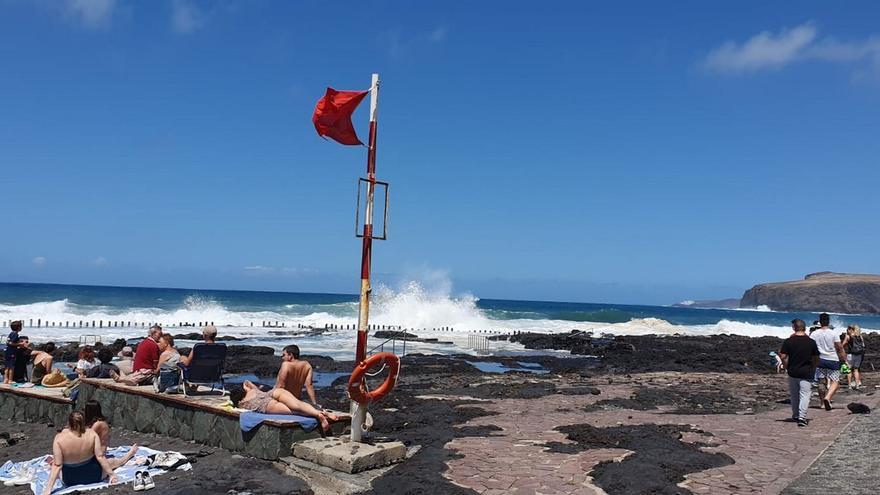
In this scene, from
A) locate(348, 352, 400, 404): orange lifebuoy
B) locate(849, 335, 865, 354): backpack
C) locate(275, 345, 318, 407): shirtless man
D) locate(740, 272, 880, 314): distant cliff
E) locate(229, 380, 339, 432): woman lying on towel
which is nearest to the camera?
locate(348, 352, 400, 404): orange lifebuoy

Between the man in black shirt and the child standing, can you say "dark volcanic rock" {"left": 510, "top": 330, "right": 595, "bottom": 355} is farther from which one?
the child standing

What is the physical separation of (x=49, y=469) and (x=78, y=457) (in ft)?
3.42

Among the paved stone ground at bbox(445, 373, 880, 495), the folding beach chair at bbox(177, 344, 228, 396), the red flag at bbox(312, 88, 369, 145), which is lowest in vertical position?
the paved stone ground at bbox(445, 373, 880, 495)

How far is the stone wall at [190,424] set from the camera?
8344mm

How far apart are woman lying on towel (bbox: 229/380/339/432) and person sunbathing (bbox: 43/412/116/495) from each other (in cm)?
183

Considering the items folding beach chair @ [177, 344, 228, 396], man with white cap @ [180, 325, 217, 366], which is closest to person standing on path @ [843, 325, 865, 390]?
folding beach chair @ [177, 344, 228, 396]

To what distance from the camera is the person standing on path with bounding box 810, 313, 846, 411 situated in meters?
12.2

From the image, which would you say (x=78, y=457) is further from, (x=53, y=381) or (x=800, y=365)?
(x=800, y=365)

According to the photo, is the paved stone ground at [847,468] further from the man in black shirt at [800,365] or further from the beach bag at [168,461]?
the beach bag at [168,461]

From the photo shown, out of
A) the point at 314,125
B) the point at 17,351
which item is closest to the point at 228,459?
the point at 314,125

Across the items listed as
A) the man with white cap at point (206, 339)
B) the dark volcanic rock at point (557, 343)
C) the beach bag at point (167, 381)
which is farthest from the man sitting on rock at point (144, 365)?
the dark volcanic rock at point (557, 343)

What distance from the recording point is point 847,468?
311 inches

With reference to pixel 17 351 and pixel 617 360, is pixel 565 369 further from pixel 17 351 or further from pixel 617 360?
pixel 17 351

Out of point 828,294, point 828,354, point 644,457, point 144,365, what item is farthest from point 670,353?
point 828,294
